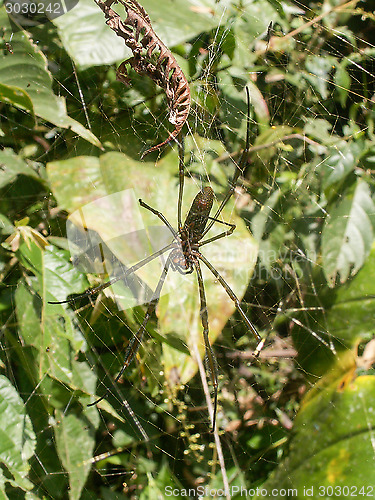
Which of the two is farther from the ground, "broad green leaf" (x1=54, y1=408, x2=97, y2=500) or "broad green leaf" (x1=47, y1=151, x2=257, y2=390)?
"broad green leaf" (x1=47, y1=151, x2=257, y2=390)

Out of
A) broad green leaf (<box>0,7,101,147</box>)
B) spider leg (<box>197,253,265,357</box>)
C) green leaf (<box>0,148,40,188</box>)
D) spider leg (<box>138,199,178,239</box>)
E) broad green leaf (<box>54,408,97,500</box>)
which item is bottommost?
broad green leaf (<box>54,408,97,500</box>)

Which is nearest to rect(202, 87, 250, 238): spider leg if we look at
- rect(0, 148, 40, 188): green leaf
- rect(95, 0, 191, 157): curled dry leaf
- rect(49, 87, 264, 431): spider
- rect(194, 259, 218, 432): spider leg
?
rect(49, 87, 264, 431): spider

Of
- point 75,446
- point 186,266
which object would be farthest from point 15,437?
point 186,266

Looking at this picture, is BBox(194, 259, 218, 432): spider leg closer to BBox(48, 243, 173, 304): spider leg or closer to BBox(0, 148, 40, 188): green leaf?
BBox(48, 243, 173, 304): spider leg

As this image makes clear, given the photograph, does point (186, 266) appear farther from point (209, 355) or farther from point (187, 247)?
point (209, 355)

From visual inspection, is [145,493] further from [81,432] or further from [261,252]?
[261,252]

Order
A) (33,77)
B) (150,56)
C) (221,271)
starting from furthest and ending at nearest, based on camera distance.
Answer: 1. (221,271)
2. (33,77)
3. (150,56)

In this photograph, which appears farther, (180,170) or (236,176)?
(236,176)
